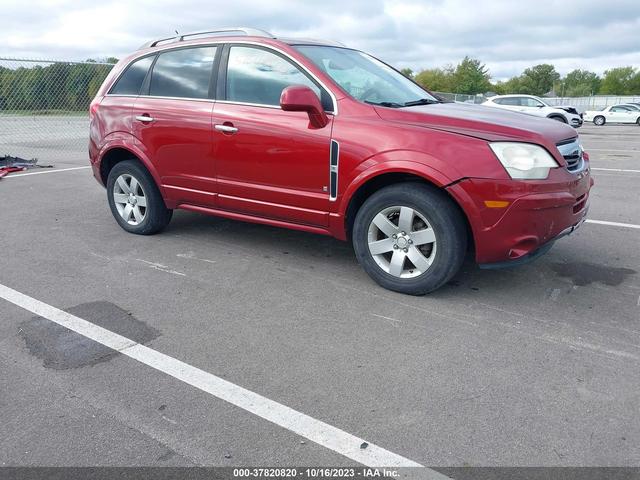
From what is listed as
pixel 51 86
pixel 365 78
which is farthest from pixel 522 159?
pixel 51 86

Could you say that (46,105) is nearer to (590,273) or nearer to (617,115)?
(590,273)

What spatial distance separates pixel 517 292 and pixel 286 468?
8.04 ft

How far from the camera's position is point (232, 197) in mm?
4773

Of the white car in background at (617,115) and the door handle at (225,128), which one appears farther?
the white car in background at (617,115)

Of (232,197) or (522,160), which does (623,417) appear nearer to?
(522,160)

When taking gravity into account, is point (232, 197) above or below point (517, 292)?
above

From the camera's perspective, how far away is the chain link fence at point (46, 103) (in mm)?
11641

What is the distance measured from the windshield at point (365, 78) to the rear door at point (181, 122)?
99 centimetres

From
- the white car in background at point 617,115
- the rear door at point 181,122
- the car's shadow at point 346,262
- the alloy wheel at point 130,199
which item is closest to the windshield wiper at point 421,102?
the car's shadow at point 346,262

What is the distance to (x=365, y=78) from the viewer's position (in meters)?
4.61

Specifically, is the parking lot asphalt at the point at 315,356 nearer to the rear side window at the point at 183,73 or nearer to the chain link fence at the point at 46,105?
the rear side window at the point at 183,73

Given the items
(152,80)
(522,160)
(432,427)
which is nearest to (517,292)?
(522,160)

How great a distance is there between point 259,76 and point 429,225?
188 cm

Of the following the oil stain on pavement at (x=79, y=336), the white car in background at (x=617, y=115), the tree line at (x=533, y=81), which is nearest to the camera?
the oil stain on pavement at (x=79, y=336)
